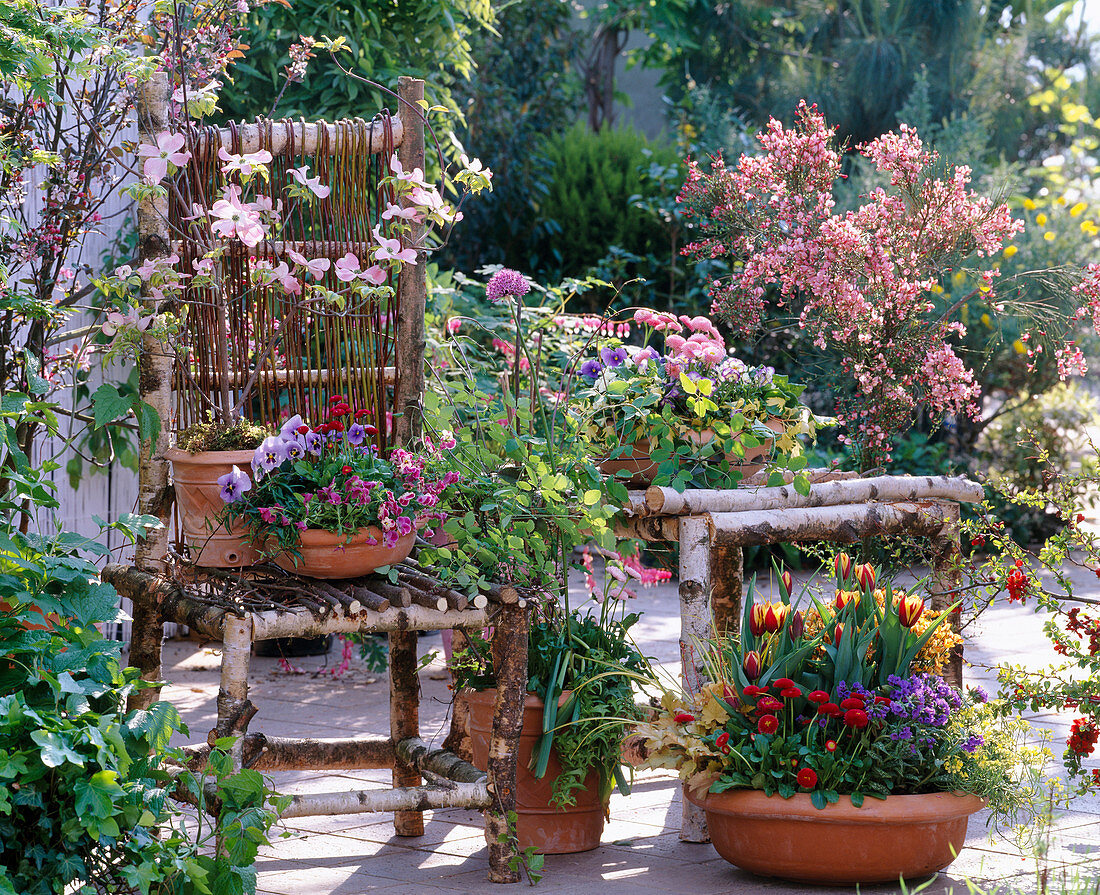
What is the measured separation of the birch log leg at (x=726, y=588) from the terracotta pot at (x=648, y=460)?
0.75 feet

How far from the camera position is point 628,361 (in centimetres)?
339

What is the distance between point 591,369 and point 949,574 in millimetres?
1147

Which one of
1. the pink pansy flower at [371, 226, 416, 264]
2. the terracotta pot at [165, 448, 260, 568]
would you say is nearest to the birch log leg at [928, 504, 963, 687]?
the pink pansy flower at [371, 226, 416, 264]

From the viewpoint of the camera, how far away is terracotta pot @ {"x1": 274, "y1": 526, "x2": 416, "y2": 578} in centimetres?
→ 270

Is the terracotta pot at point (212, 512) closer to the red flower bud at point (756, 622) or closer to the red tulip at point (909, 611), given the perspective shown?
the red flower bud at point (756, 622)

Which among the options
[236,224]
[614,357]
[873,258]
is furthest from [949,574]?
[236,224]

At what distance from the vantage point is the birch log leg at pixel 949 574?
3346 millimetres

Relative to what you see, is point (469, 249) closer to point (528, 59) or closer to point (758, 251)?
point (528, 59)

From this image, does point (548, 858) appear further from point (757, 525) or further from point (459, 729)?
point (757, 525)

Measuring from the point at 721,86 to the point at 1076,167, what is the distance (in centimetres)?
329

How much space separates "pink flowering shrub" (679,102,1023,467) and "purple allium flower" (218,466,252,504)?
174cm

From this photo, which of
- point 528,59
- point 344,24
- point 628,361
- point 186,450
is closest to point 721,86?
point 528,59

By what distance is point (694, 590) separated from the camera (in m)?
3.07

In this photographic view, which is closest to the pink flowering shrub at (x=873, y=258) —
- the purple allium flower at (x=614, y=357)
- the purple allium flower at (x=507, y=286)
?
the purple allium flower at (x=614, y=357)
